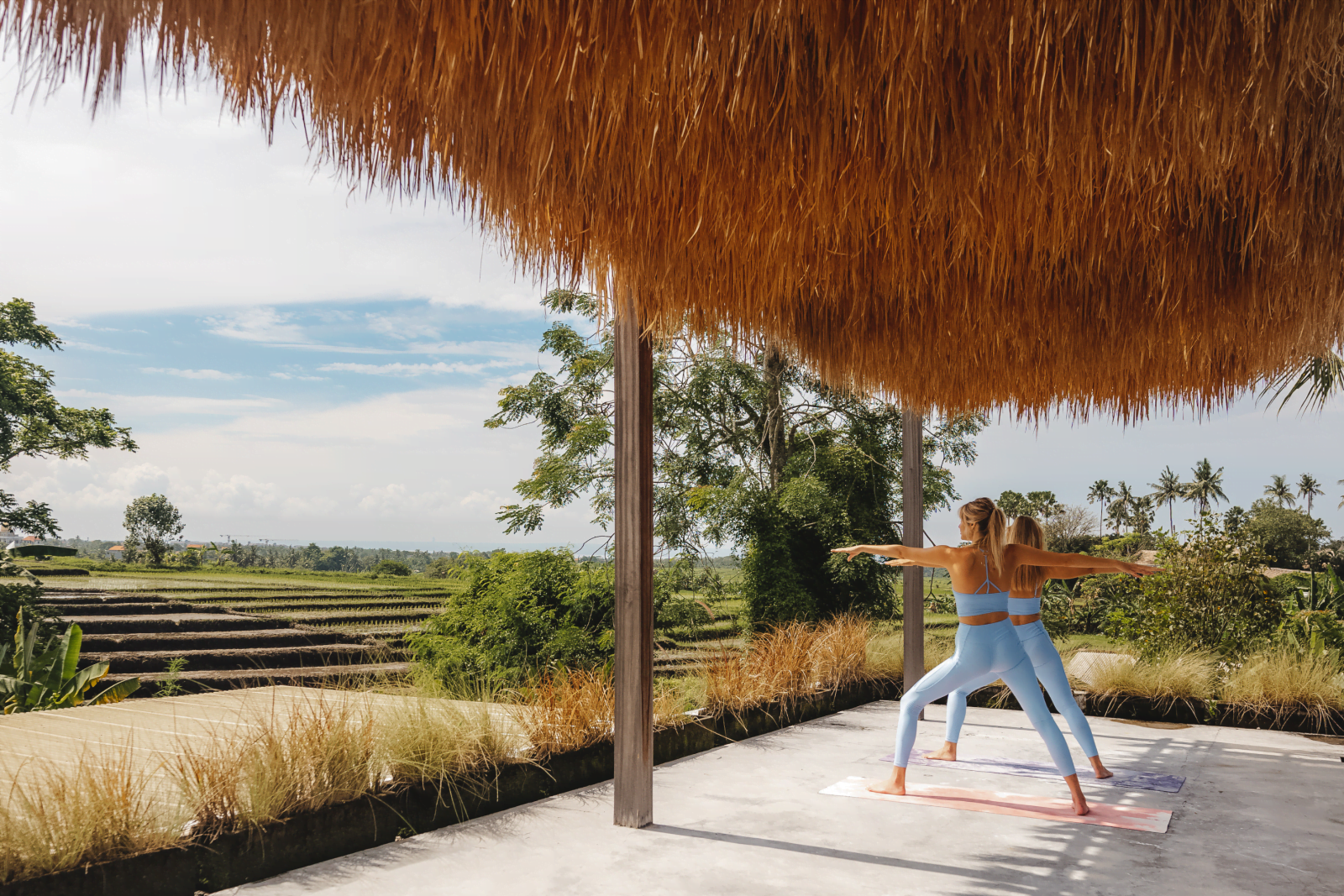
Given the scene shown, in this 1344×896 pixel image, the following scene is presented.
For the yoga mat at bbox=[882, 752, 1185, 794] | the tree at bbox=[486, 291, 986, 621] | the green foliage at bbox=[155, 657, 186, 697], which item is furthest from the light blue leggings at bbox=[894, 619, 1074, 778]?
the green foliage at bbox=[155, 657, 186, 697]

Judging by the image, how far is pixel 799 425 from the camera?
39.0 feet

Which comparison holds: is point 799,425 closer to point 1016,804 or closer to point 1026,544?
point 1026,544

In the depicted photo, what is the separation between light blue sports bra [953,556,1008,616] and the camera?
4.41 m

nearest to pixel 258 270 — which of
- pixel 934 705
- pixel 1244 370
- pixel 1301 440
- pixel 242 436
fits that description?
pixel 242 436

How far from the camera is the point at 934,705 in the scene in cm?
760

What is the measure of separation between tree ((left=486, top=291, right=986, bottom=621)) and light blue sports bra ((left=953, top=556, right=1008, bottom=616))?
561 cm

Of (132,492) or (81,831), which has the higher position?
(132,492)

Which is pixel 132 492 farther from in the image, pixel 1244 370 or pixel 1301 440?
pixel 1301 440

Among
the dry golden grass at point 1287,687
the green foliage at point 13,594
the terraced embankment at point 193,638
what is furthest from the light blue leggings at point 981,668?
the terraced embankment at point 193,638

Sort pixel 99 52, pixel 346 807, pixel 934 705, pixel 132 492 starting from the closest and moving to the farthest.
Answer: pixel 99 52, pixel 346 807, pixel 934 705, pixel 132 492

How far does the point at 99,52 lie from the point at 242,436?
2616 centimetres

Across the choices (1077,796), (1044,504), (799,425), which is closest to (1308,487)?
(1044,504)

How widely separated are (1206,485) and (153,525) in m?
72.0

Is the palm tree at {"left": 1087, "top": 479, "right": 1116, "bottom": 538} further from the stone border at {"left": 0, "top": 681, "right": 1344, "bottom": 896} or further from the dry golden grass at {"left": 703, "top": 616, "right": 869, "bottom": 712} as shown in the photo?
the stone border at {"left": 0, "top": 681, "right": 1344, "bottom": 896}
